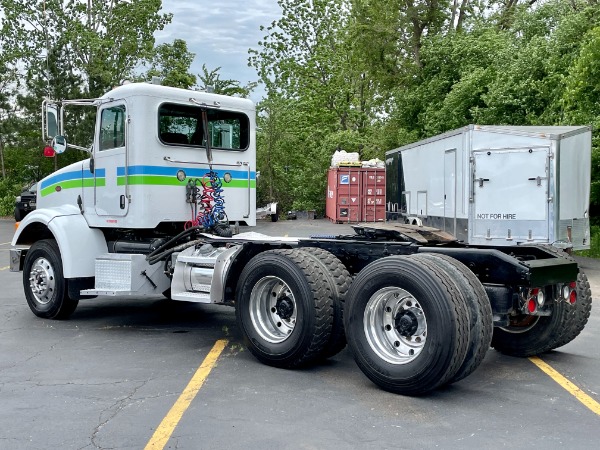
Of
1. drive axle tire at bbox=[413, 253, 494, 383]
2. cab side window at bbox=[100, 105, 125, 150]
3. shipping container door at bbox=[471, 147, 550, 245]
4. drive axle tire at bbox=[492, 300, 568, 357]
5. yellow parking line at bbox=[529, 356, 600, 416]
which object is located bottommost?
yellow parking line at bbox=[529, 356, 600, 416]

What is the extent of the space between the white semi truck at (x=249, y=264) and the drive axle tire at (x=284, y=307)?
13 millimetres

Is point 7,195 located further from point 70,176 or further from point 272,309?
point 272,309

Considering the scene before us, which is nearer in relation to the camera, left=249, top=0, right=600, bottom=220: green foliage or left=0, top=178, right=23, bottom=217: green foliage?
left=249, top=0, right=600, bottom=220: green foliage

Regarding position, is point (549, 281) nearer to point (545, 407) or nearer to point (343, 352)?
point (545, 407)

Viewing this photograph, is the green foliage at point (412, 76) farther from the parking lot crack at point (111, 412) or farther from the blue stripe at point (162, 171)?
the parking lot crack at point (111, 412)

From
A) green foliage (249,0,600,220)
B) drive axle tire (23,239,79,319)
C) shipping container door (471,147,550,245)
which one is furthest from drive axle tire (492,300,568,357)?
green foliage (249,0,600,220)

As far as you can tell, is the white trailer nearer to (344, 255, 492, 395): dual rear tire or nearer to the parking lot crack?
(344, 255, 492, 395): dual rear tire

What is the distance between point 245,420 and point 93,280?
4419 millimetres

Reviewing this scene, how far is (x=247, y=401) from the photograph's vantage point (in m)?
5.38

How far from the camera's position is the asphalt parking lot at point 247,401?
4.57 m

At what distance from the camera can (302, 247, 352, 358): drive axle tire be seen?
6.16 metres

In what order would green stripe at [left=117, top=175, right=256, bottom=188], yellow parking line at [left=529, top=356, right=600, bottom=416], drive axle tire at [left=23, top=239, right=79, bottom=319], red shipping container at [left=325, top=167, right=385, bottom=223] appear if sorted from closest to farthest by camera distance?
yellow parking line at [left=529, top=356, right=600, bottom=416]
green stripe at [left=117, top=175, right=256, bottom=188]
drive axle tire at [left=23, top=239, right=79, bottom=319]
red shipping container at [left=325, top=167, right=385, bottom=223]

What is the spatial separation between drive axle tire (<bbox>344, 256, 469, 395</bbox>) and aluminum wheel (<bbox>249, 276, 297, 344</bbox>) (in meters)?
0.81

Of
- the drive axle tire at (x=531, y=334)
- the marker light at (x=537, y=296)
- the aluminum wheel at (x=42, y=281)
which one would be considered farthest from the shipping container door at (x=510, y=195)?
the aluminum wheel at (x=42, y=281)
